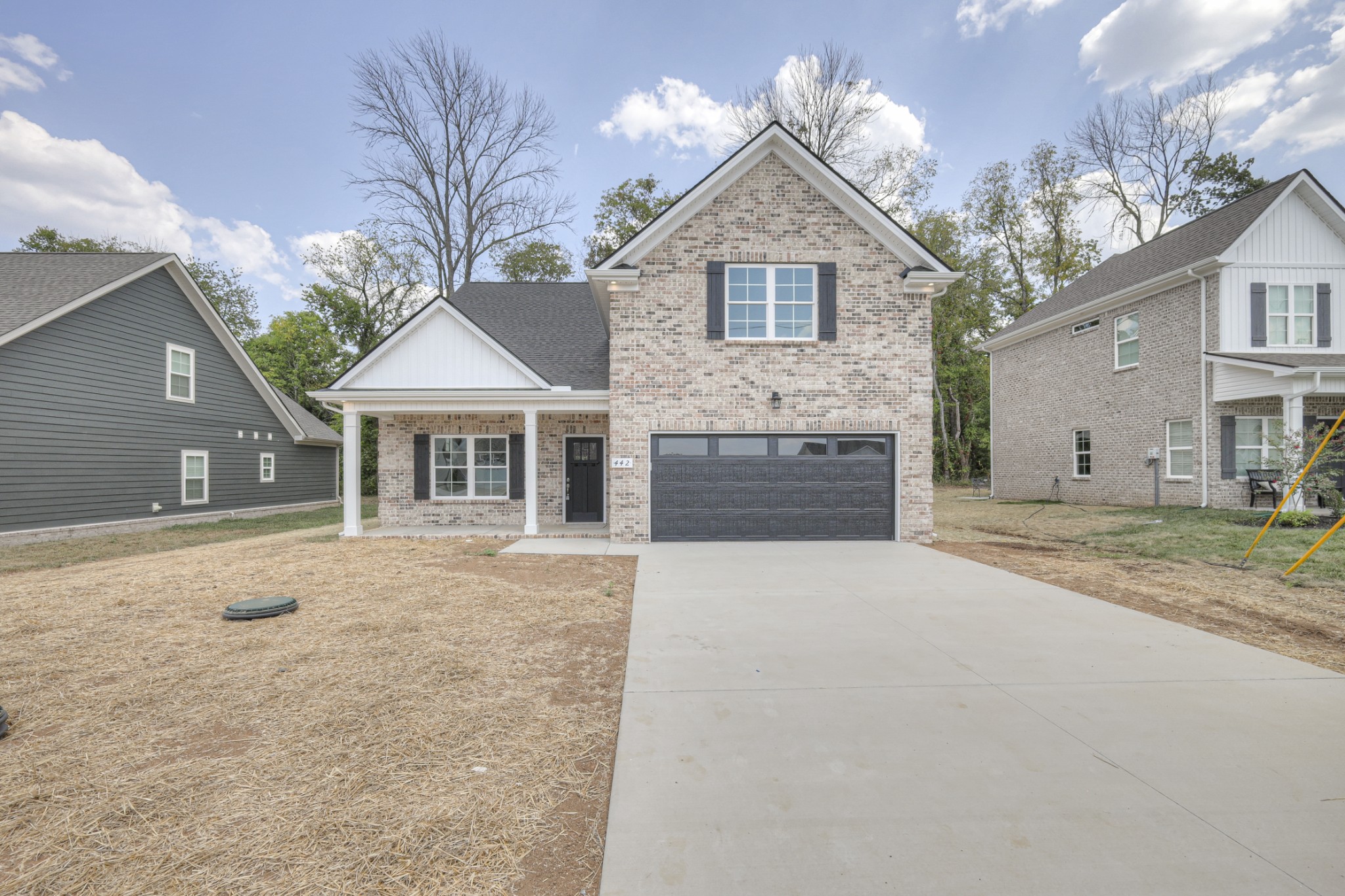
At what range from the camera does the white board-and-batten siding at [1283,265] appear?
43.8ft

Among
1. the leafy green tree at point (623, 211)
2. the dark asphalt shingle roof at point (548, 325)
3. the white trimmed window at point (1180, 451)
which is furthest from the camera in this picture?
the leafy green tree at point (623, 211)

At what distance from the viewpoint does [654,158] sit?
2395 centimetres

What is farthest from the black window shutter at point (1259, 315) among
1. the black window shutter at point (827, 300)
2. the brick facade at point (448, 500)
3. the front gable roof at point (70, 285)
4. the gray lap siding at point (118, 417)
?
the gray lap siding at point (118, 417)

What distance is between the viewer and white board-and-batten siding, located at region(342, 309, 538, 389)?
11.6 meters

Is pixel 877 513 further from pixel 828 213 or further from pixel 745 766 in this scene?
pixel 745 766

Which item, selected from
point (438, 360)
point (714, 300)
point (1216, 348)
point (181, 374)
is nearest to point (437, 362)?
point (438, 360)

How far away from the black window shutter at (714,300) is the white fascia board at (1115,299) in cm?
1175

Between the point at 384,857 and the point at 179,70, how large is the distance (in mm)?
21524

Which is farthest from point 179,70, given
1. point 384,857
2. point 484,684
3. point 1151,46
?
point 1151,46

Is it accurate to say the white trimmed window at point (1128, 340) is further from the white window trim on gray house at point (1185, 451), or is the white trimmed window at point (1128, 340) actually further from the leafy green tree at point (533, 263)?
the leafy green tree at point (533, 263)

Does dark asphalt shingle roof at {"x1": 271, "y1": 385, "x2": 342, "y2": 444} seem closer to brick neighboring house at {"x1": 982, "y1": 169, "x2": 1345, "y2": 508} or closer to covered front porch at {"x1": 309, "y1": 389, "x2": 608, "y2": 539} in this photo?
covered front porch at {"x1": 309, "y1": 389, "x2": 608, "y2": 539}

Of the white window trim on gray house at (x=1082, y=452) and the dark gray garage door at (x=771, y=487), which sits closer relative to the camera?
the dark gray garage door at (x=771, y=487)

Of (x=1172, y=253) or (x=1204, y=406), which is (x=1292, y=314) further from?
(x=1204, y=406)

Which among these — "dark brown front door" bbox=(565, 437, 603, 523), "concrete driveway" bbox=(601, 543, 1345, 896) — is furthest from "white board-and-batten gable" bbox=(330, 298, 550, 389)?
"concrete driveway" bbox=(601, 543, 1345, 896)
